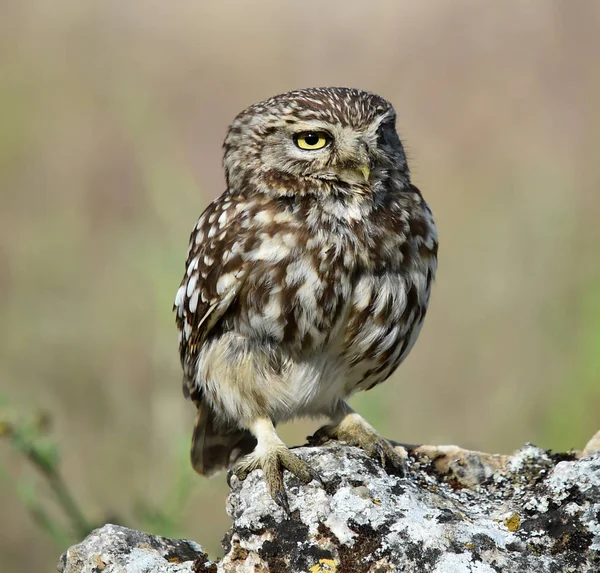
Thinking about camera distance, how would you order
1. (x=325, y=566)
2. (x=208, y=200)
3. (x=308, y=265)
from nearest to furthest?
(x=325, y=566) → (x=308, y=265) → (x=208, y=200)

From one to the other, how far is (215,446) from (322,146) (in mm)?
1443

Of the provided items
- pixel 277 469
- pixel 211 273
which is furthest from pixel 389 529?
pixel 211 273

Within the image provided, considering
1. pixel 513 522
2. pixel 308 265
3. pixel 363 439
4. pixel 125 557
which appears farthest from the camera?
pixel 363 439

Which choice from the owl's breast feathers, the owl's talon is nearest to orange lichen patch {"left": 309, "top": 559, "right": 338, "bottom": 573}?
the owl's talon

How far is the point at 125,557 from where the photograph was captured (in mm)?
2686

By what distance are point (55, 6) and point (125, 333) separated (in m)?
3.08

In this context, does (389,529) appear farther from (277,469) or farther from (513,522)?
(277,469)

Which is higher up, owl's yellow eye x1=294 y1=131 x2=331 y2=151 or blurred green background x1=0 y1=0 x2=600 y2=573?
blurred green background x1=0 y1=0 x2=600 y2=573

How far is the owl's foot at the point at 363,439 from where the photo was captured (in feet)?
10.2

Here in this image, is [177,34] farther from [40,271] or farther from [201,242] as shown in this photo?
[201,242]

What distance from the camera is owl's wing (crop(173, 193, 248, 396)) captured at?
10.9 ft

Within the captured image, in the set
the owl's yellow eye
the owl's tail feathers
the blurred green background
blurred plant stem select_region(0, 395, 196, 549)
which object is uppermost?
the blurred green background

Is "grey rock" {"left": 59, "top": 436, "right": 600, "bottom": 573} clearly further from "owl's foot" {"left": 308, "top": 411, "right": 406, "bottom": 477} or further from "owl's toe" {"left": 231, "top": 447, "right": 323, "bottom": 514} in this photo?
"owl's foot" {"left": 308, "top": 411, "right": 406, "bottom": 477}

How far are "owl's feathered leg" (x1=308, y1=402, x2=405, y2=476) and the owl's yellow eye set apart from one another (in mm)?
1045
